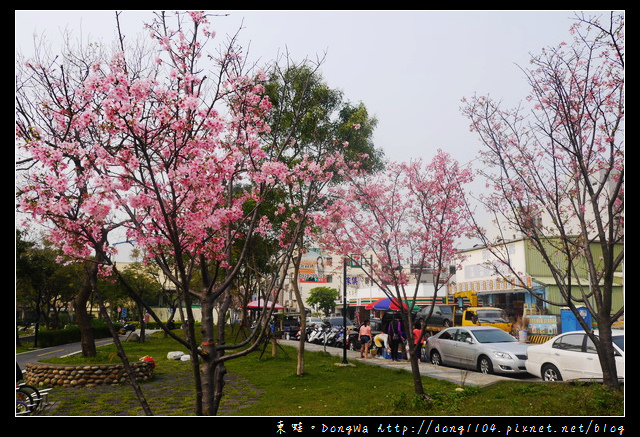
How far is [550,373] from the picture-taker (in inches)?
468

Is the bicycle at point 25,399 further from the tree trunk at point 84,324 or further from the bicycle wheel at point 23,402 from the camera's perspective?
the tree trunk at point 84,324

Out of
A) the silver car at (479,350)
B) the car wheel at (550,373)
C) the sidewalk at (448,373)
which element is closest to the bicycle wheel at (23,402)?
the sidewalk at (448,373)

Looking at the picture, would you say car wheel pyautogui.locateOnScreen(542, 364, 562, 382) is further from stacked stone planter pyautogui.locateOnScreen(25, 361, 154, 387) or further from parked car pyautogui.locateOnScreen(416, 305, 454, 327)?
parked car pyautogui.locateOnScreen(416, 305, 454, 327)

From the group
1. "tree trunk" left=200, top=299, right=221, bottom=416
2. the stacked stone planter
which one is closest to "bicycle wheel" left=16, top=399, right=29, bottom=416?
the stacked stone planter

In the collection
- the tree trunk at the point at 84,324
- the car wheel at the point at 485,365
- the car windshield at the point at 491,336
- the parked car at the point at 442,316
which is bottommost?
the parked car at the point at 442,316

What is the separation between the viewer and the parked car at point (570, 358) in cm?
1067

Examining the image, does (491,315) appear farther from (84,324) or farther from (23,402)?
(23,402)

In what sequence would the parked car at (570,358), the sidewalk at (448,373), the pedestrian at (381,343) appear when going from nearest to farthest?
the parked car at (570,358) < the sidewalk at (448,373) < the pedestrian at (381,343)

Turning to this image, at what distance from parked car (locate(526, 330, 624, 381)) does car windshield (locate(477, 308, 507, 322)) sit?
12208 millimetres

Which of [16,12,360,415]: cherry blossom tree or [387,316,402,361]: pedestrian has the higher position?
[16,12,360,415]: cherry blossom tree

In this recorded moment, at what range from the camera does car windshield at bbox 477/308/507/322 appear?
2453 centimetres

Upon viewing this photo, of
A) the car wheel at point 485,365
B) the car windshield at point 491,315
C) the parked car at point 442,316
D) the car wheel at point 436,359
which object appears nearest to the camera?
the car wheel at point 485,365
